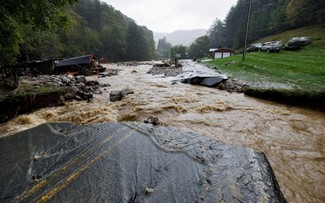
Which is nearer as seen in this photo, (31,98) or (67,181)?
(67,181)

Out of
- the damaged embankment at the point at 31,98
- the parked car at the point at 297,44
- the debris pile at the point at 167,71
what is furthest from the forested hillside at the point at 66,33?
the parked car at the point at 297,44

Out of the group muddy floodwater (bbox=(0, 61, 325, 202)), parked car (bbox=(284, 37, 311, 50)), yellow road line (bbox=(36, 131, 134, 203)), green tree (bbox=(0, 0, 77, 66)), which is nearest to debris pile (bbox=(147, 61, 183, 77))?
muddy floodwater (bbox=(0, 61, 325, 202))

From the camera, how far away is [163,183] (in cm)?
262

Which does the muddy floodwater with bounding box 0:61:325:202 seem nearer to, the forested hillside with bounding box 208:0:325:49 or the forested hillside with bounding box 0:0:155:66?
the forested hillside with bounding box 0:0:155:66

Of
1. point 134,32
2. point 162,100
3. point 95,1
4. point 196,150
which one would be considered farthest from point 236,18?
point 196,150

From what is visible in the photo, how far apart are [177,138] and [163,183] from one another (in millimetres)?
1481

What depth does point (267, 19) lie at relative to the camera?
5012 centimetres

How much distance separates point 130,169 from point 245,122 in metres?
4.22

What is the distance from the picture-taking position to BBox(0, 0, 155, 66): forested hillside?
5.52 metres

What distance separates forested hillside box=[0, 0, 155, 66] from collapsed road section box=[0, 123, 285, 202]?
3.83 meters

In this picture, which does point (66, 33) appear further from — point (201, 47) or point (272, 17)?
point (201, 47)

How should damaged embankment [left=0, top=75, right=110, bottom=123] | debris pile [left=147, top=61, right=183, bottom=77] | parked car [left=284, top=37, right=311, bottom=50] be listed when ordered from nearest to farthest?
damaged embankment [left=0, top=75, right=110, bottom=123] < debris pile [left=147, top=61, right=183, bottom=77] < parked car [left=284, top=37, right=311, bottom=50]

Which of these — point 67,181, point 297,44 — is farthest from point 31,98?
point 297,44

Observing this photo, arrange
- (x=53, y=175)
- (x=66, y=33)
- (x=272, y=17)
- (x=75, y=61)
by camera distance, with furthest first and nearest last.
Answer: (x=272, y=17), (x=75, y=61), (x=66, y=33), (x=53, y=175)
